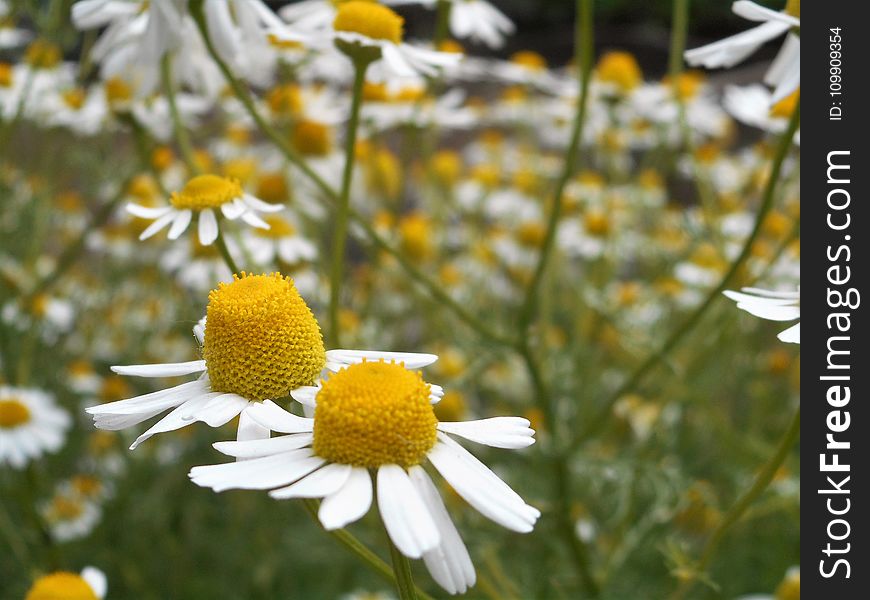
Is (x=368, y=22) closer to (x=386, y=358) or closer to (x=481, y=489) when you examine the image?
Answer: (x=386, y=358)

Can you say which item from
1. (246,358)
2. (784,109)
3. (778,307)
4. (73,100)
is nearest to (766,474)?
(778,307)

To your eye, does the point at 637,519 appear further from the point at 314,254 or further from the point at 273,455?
the point at 273,455

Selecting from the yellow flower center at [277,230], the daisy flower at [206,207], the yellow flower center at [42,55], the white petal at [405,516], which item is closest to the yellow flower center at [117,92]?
the yellow flower center at [42,55]

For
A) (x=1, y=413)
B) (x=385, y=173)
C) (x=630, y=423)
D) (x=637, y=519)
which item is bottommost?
(x=637, y=519)

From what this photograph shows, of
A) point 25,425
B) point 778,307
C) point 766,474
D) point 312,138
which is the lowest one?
point 25,425

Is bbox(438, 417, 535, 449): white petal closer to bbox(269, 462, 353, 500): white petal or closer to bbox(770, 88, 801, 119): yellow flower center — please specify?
bbox(269, 462, 353, 500): white petal

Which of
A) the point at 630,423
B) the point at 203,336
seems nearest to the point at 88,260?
the point at 630,423
